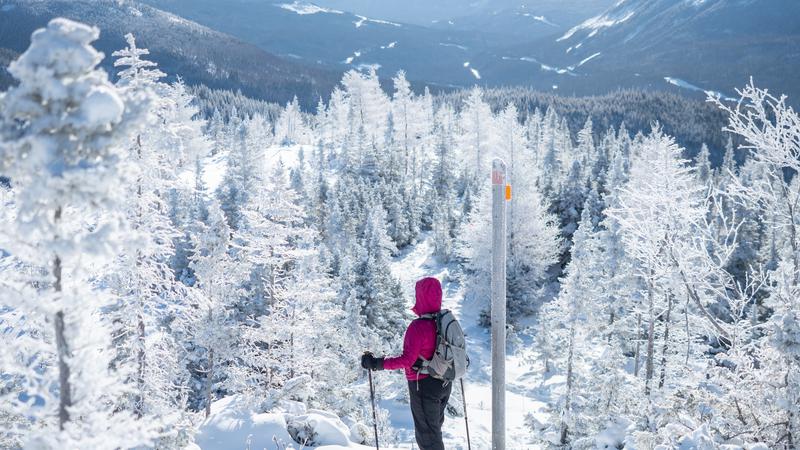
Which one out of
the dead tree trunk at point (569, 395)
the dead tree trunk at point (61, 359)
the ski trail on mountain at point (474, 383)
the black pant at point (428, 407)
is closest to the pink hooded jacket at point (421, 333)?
the black pant at point (428, 407)

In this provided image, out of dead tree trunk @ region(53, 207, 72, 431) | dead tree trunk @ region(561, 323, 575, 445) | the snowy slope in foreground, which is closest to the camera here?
dead tree trunk @ region(53, 207, 72, 431)

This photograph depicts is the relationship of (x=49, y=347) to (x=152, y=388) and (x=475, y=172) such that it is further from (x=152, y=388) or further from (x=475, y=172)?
(x=475, y=172)

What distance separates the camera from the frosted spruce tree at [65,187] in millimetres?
2525

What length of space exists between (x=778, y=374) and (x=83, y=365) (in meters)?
7.10

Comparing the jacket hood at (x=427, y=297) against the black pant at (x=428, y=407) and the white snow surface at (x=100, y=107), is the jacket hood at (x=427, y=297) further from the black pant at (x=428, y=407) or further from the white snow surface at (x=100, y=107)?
the white snow surface at (x=100, y=107)

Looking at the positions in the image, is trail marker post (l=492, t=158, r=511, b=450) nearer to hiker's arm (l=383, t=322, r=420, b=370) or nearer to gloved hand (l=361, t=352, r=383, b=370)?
hiker's arm (l=383, t=322, r=420, b=370)

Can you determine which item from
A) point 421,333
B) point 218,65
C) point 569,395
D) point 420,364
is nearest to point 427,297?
point 421,333

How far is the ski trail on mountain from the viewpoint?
57.2 ft

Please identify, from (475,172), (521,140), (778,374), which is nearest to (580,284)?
(778,374)

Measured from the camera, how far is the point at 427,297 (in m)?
5.38

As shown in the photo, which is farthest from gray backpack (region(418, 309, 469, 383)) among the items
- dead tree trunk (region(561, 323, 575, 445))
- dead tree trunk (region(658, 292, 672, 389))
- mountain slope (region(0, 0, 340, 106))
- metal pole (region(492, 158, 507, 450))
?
mountain slope (region(0, 0, 340, 106))

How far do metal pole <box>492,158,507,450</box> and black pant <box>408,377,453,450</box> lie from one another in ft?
2.02

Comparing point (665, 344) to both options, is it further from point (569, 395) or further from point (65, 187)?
point (65, 187)

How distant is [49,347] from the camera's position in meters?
2.86
